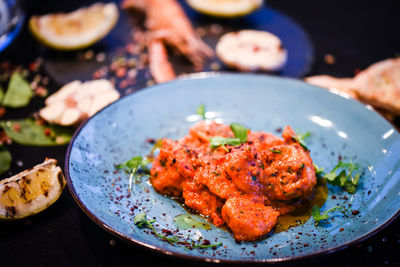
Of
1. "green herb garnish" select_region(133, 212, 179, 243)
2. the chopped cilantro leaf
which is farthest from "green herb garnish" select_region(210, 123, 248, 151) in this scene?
"green herb garnish" select_region(133, 212, 179, 243)

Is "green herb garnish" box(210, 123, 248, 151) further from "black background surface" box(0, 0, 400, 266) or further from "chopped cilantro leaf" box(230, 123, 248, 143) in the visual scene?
"black background surface" box(0, 0, 400, 266)

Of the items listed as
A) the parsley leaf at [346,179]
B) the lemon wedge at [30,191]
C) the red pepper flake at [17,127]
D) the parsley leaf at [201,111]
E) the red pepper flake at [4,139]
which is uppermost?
the parsley leaf at [346,179]

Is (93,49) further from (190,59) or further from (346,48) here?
(346,48)

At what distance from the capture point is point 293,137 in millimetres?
2293

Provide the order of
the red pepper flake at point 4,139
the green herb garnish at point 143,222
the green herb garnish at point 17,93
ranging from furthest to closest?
the green herb garnish at point 17,93
the red pepper flake at point 4,139
the green herb garnish at point 143,222

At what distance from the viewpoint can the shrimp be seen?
3736 millimetres

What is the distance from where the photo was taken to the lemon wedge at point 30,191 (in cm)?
211

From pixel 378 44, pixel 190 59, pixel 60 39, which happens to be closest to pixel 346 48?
pixel 378 44

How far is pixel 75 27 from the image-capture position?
4129 millimetres

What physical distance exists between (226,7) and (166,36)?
39.0 inches

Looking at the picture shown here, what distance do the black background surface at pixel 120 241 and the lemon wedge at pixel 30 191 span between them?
126 millimetres

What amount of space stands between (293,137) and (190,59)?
1.91 metres

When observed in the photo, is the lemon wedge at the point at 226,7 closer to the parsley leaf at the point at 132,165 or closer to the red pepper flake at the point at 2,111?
the red pepper flake at the point at 2,111

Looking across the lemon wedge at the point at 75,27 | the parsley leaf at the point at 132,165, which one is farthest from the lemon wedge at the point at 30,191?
the lemon wedge at the point at 75,27
